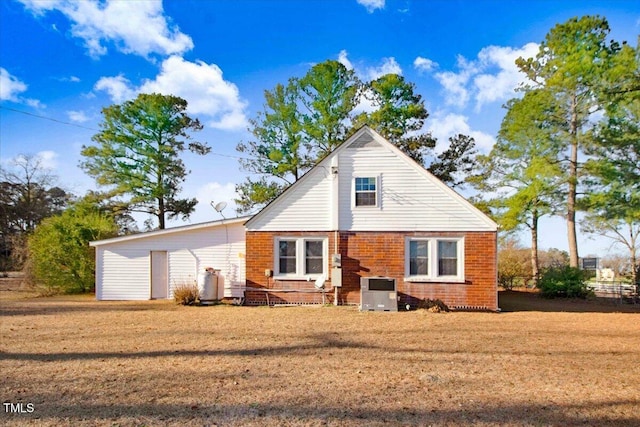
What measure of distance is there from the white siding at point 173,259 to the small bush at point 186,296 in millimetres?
1244

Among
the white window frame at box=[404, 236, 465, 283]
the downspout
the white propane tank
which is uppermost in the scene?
the downspout

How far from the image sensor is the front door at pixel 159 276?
1645 centimetres

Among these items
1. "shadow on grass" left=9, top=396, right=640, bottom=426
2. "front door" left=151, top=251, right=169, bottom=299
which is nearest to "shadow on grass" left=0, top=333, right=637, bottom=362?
"shadow on grass" left=9, top=396, right=640, bottom=426

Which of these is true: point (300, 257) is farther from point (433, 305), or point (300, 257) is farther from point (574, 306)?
point (574, 306)

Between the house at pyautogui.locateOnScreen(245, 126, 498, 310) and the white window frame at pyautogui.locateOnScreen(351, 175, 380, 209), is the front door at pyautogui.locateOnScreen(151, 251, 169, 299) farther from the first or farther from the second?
the white window frame at pyautogui.locateOnScreen(351, 175, 380, 209)

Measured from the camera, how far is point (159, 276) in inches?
650

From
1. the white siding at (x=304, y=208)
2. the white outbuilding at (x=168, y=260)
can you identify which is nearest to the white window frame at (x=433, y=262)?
the white siding at (x=304, y=208)

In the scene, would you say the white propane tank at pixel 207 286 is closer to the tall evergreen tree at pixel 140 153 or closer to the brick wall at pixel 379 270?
the brick wall at pixel 379 270

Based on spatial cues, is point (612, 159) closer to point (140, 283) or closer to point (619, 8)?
point (619, 8)

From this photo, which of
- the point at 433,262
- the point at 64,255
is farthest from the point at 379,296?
the point at 64,255

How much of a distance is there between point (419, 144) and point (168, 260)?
1696 cm

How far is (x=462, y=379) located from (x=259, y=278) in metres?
9.54

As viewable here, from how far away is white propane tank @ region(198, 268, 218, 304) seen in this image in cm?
1470

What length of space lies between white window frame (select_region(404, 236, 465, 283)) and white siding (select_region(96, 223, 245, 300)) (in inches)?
247
